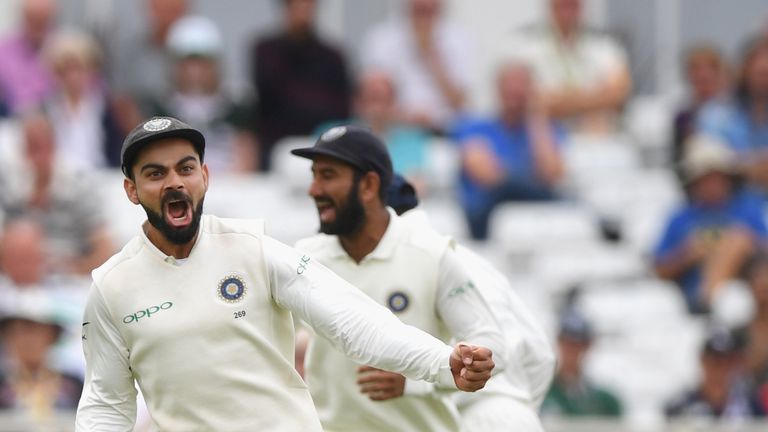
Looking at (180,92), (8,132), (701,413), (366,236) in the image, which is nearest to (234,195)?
(180,92)

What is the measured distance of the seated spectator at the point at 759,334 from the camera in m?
10.8

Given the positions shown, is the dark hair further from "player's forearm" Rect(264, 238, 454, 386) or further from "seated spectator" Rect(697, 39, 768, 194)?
"seated spectator" Rect(697, 39, 768, 194)

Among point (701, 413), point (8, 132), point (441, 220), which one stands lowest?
point (701, 413)

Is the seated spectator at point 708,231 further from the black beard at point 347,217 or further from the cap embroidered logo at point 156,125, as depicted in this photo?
the cap embroidered logo at point 156,125

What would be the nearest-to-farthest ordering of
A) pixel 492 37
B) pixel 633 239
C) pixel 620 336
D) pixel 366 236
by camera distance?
pixel 366 236
pixel 620 336
pixel 633 239
pixel 492 37

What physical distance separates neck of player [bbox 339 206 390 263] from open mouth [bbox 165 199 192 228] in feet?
4.26

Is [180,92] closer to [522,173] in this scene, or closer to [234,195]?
[234,195]

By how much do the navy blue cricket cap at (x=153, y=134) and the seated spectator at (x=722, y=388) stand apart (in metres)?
5.69

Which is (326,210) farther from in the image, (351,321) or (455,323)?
(351,321)

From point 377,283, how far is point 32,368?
158 inches

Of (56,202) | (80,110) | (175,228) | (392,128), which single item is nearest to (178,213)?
(175,228)

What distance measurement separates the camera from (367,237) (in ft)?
22.6

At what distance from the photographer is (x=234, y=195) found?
40.6 feet

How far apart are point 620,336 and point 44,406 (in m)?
3.94
